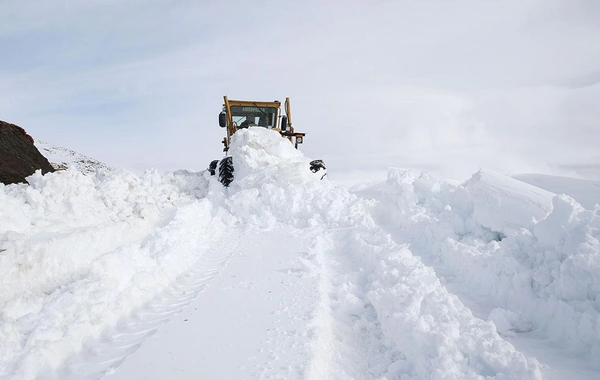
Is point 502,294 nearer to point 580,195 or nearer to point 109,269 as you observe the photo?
point 580,195

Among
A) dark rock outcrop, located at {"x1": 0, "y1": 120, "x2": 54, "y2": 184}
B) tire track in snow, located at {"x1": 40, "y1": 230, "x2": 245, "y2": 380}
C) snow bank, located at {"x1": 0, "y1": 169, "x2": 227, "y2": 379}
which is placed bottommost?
tire track in snow, located at {"x1": 40, "y1": 230, "x2": 245, "y2": 380}

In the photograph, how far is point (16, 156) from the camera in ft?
32.2

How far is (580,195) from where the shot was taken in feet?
19.4

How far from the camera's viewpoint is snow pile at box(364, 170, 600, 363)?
3297 millimetres

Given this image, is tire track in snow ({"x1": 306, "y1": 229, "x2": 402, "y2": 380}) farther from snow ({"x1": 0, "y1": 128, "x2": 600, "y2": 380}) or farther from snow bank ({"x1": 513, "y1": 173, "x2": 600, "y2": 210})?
snow bank ({"x1": 513, "y1": 173, "x2": 600, "y2": 210})

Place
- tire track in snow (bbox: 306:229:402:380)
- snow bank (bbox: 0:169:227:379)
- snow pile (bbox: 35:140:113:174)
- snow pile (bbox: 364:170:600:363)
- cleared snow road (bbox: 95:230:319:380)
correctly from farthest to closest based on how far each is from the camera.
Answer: snow pile (bbox: 35:140:113:174), snow pile (bbox: 364:170:600:363), snow bank (bbox: 0:169:227:379), tire track in snow (bbox: 306:229:402:380), cleared snow road (bbox: 95:230:319:380)

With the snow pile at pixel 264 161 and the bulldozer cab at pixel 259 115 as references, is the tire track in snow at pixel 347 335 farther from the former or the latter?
the bulldozer cab at pixel 259 115

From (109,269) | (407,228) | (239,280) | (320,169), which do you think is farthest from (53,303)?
(320,169)

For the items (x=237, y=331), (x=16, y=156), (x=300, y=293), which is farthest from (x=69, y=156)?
(x=237, y=331)

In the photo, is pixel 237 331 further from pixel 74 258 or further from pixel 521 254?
pixel 521 254

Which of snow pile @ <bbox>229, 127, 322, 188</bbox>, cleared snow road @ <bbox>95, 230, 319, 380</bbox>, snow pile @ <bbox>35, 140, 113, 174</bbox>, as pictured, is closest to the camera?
cleared snow road @ <bbox>95, 230, 319, 380</bbox>

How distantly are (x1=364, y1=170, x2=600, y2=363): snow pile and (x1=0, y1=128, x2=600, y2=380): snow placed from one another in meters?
0.02

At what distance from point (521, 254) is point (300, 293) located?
8.28 ft

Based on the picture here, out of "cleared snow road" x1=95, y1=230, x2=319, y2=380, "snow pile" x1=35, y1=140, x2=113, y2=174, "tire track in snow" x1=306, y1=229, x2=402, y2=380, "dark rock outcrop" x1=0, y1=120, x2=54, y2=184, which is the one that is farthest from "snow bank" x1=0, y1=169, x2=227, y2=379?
"snow pile" x1=35, y1=140, x2=113, y2=174
